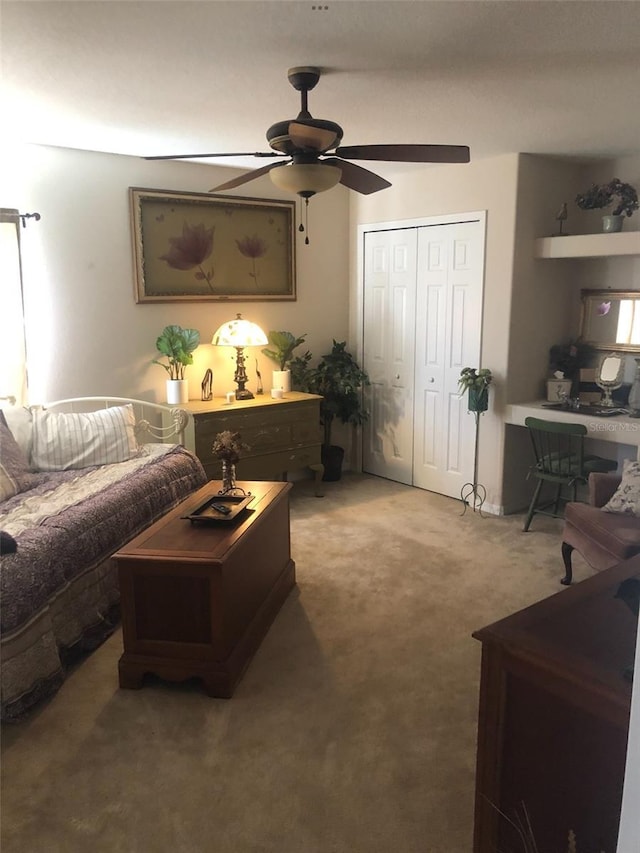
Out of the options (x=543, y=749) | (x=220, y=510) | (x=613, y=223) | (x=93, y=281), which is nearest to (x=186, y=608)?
(x=220, y=510)

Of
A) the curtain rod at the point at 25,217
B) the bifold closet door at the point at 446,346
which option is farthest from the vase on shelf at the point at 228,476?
the bifold closet door at the point at 446,346

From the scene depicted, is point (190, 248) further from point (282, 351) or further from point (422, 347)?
point (422, 347)

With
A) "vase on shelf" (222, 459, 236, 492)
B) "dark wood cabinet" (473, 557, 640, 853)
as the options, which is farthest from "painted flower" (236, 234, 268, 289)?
"dark wood cabinet" (473, 557, 640, 853)

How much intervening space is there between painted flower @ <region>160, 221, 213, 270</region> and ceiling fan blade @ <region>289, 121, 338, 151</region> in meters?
2.37

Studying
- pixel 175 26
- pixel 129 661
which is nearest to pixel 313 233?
pixel 175 26

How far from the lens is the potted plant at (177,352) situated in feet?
15.1

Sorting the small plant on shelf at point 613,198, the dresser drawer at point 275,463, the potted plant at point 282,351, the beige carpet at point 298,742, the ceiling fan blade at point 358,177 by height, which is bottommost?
the beige carpet at point 298,742

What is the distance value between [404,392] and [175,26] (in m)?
3.58

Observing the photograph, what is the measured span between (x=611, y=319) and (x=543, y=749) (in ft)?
12.4

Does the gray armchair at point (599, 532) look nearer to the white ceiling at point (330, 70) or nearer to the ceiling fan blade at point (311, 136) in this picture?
the white ceiling at point (330, 70)

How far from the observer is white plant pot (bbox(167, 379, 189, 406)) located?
184 inches

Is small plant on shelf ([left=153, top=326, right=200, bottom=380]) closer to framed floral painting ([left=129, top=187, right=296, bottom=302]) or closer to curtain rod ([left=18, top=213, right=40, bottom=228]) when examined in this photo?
framed floral painting ([left=129, top=187, right=296, bottom=302])

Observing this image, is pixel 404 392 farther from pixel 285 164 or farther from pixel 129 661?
pixel 129 661

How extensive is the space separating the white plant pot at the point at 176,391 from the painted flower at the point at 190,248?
836mm
